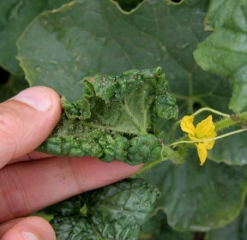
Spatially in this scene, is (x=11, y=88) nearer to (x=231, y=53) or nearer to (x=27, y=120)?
(x=27, y=120)

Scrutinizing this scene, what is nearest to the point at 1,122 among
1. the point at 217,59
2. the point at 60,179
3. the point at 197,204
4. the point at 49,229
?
the point at 49,229

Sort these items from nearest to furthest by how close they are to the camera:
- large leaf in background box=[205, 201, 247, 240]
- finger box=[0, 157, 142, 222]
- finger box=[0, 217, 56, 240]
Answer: finger box=[0, 217, 56, 240], finger box=[0, 157, 142, 222], large leaf in background box=[205, 201, 247, 240]

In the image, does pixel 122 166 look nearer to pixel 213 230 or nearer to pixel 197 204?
pixel 197 204

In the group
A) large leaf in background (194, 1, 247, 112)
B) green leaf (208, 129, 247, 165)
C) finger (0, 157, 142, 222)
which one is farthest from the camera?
green leaf (208, 129, 247, 165)

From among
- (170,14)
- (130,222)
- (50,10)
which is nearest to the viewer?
(130,222)

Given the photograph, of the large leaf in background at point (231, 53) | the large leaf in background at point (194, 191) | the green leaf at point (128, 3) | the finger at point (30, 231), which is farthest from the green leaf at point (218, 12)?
the finger at point (30, 231)

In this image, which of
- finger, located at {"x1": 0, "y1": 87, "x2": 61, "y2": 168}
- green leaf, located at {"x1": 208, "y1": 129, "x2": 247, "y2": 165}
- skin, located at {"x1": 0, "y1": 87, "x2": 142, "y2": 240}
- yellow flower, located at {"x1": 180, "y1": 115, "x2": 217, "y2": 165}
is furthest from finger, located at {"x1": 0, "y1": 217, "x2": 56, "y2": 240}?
green leaf, located at {"x1": 208, "y1": 129, "x2": 247, "y2": 165}

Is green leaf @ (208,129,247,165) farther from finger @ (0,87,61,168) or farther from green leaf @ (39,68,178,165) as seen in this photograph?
finger @ (0,87,61,168)

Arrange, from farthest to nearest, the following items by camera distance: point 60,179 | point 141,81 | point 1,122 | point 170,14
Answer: point 170,14, point 60,179, point 141,81, point 1,122
